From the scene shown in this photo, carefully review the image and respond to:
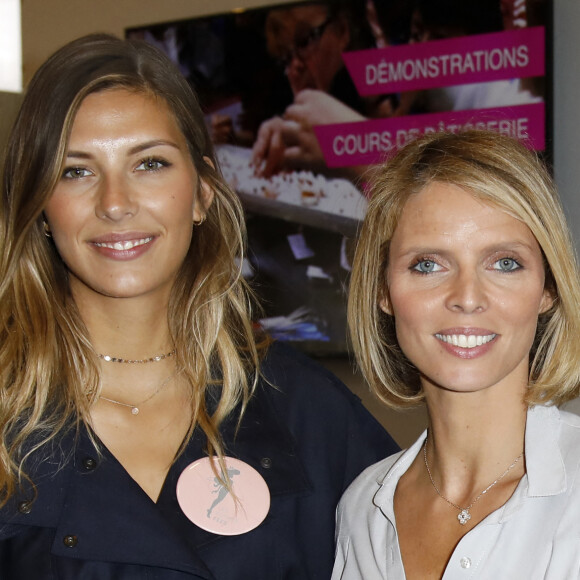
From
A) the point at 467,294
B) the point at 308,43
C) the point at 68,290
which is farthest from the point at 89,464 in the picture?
the point at 308,43

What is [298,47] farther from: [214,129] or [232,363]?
[232,363]

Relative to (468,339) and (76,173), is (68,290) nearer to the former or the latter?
(76,173)

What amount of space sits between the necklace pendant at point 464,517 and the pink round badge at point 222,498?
389 mm

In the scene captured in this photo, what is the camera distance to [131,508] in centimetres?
166

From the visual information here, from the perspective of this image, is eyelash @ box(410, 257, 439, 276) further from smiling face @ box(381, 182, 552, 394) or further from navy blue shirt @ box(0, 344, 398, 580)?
navy blue shirt @ box(0, 344, 398, 580)

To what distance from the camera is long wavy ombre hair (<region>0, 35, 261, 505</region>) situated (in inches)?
67.4

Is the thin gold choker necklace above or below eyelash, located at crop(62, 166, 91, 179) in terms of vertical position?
below

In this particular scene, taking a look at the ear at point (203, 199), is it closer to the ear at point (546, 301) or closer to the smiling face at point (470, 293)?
the smiling face at point (470, 293)

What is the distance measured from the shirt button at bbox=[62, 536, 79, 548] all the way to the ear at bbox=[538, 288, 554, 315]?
0.91m

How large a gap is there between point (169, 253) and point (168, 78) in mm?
376

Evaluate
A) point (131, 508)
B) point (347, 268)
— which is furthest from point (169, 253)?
point (347, 268)

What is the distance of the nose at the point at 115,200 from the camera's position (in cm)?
167

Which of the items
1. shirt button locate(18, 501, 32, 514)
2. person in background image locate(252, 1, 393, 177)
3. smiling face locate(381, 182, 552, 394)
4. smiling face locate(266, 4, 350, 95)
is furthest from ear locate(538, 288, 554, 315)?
smiling face locate(266, 4, 350, 95)

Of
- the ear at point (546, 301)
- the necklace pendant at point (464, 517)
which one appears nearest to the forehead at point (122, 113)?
the ear at point (546, 301)
